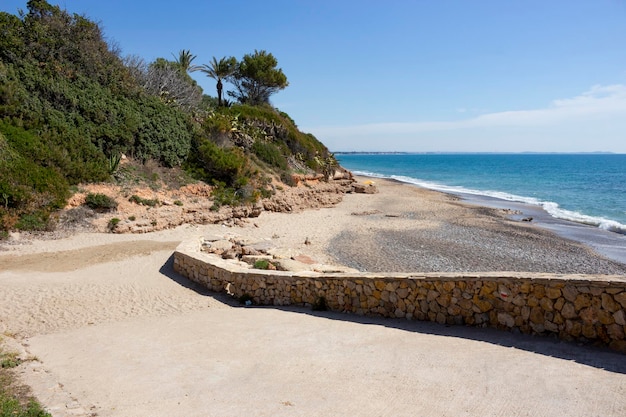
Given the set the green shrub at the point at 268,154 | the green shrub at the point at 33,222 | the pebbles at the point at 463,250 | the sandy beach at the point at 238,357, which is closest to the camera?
the sandy beach at the point at 238,357

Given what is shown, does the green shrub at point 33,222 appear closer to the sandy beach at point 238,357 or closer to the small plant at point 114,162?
the sandy beach at point 238,357

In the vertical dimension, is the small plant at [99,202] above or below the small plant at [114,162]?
below

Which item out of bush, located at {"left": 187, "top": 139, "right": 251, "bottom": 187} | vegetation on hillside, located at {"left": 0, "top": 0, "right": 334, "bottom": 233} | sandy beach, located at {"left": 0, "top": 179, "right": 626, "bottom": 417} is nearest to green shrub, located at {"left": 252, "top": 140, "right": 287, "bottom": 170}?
vegetation on hillside, located at {"left": 0, "top": 0, "right": 334, "bottom": 233}

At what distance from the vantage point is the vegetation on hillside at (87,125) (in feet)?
53.7

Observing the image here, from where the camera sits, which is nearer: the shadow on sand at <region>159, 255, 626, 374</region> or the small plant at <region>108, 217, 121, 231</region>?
the shadow on sand at <region>159, 255, 626, 374</region>

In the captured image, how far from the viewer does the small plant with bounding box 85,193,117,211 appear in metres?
17.3

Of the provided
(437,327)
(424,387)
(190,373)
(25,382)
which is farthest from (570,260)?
(25,382)

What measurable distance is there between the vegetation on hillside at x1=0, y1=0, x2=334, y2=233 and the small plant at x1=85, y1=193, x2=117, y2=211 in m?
0.88

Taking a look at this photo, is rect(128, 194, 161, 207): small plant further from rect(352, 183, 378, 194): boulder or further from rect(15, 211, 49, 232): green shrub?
rect(352, 183, 378, 194): boulder

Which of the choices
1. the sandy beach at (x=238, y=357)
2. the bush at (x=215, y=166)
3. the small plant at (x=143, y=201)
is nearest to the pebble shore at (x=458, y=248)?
the sandy beach at (x=238, y=357)

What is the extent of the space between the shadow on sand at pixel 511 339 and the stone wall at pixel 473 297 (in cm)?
14

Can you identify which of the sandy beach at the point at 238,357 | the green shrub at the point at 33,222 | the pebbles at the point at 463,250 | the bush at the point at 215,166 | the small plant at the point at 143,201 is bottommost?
the pebbles at the point at 463,250

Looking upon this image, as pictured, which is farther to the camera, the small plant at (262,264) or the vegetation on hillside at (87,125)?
the vegetation on hillside at (87,125)

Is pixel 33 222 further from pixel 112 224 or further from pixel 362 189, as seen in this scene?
pixel 362 189
